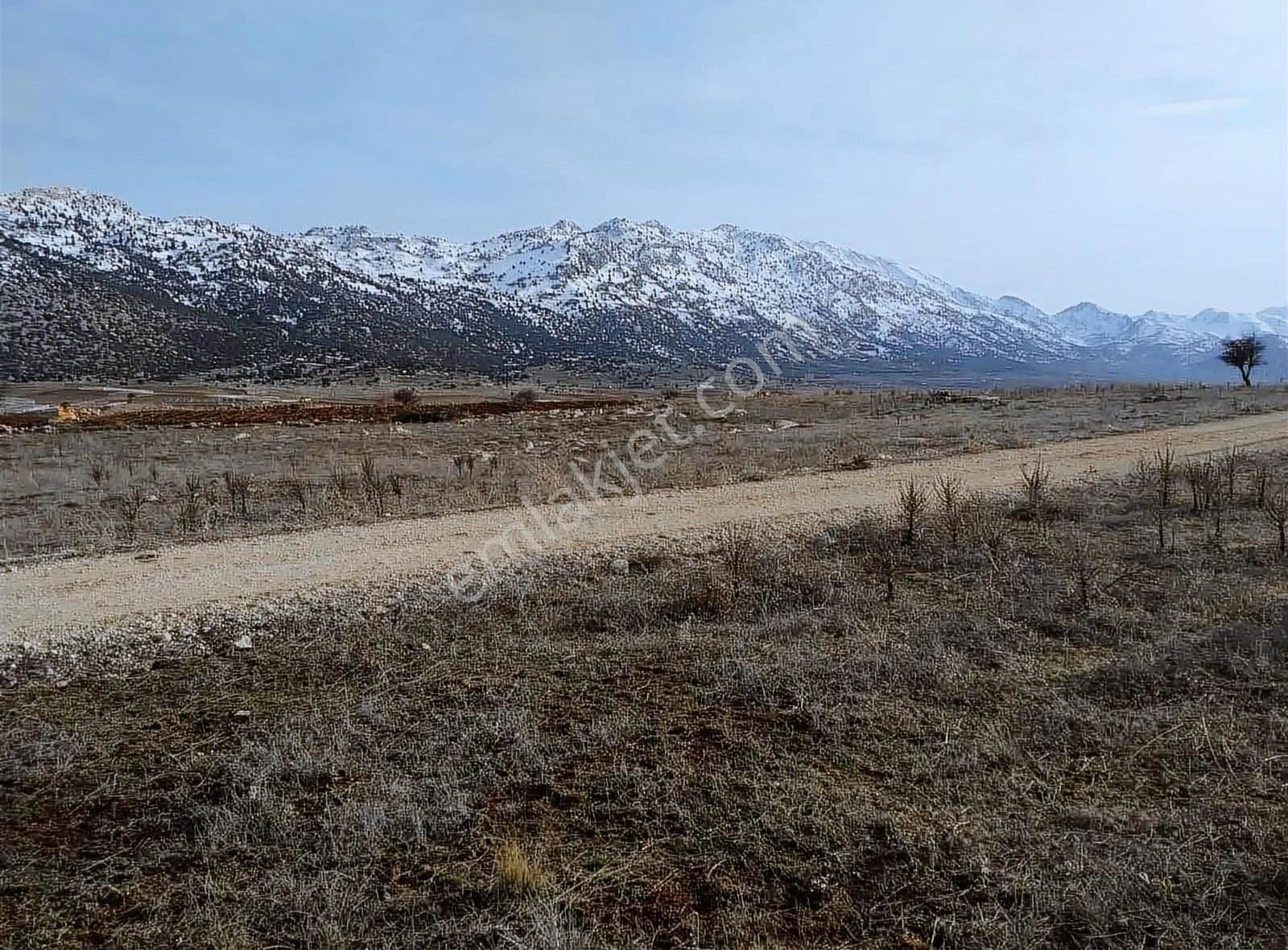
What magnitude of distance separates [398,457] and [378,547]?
10.1 metres

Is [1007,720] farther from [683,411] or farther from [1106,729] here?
[683,411]

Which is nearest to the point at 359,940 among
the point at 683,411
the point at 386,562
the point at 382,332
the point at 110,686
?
the point at 110,686

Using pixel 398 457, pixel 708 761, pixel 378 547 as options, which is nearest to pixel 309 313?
pixel 398 457

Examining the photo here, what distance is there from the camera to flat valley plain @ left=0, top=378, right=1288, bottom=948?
3.54 m

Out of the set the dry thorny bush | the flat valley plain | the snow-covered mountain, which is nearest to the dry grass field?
the flat valley plain

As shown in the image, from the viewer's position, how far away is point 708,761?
188 inches

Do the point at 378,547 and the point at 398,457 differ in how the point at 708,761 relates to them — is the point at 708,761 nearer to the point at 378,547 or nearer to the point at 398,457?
the point at 378,547

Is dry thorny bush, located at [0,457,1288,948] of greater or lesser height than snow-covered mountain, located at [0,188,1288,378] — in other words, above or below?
below

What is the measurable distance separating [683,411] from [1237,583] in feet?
87.1

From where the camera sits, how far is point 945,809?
13.7ft

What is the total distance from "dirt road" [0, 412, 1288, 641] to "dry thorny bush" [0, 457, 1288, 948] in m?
1.06

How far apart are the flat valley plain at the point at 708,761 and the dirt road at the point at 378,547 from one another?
88 centimetres

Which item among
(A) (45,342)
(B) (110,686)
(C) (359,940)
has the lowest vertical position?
(C) (359,940)

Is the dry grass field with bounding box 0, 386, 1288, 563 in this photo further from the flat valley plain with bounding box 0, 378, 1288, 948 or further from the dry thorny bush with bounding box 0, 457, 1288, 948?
the dry thorny bush with bounding box 0, 457, 1288, 948
